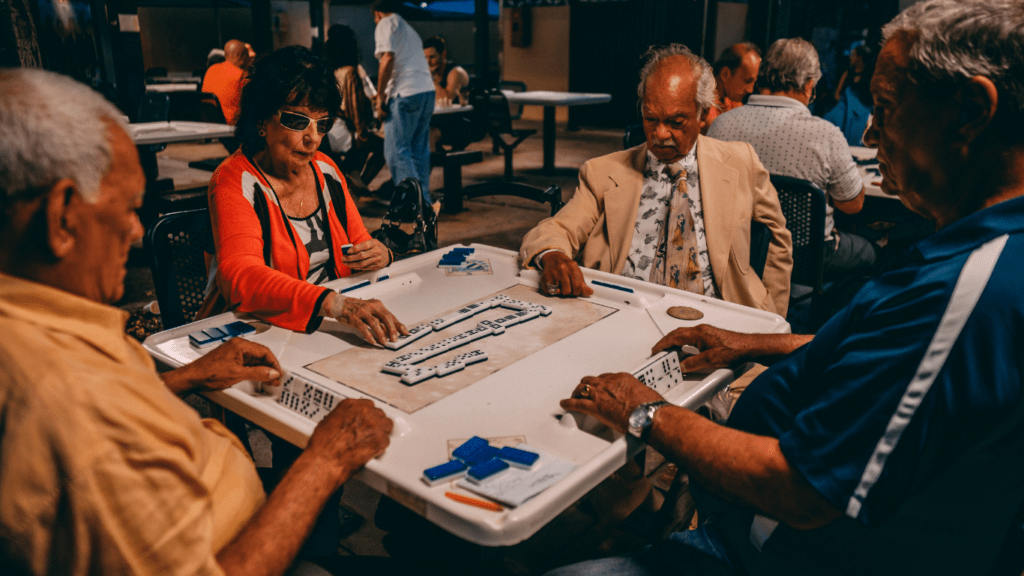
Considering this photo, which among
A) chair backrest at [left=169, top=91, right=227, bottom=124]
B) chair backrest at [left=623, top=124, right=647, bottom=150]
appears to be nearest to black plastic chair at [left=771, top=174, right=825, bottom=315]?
chair backrest at [left=623, top=124, right=647, bottom=150]

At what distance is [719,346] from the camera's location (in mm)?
1564

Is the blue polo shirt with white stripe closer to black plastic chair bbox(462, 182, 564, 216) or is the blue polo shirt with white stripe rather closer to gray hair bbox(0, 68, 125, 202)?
gray hair bbox(0, 68, 125, 202)

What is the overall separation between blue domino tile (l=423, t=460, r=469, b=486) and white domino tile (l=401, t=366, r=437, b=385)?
330 millimetres

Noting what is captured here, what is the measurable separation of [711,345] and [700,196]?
992 mm

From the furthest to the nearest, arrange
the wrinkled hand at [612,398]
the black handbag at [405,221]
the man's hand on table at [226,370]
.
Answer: the black handbag at [405,221], the man's hand on table at [226,370], the wrinkled hand at [612,398]

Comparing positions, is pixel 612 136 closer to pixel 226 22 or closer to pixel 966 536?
pixel 226 22

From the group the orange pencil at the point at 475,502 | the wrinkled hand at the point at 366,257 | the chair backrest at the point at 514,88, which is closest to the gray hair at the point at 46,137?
the orange pencil at the point at 475,502

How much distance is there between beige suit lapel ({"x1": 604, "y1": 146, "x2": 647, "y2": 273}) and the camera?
2.47m

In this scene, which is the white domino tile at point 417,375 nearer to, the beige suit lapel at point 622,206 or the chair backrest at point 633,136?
the beige suit lapel at point 622,206

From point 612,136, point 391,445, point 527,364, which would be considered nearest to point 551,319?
point 527,364

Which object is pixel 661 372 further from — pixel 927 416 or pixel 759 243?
pixel 759 243

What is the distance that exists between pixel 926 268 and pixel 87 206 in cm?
110

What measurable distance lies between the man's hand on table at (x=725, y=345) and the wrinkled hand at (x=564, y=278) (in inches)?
15.5

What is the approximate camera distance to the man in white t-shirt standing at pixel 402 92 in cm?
597
